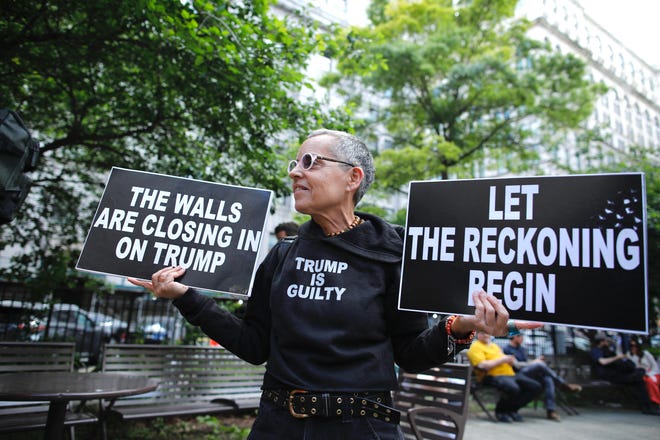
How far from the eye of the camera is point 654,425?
6.62 meters

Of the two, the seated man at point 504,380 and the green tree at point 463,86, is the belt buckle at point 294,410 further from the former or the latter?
the green tree at point 463,86

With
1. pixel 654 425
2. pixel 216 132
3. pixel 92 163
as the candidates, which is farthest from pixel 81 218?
pixel 654 425

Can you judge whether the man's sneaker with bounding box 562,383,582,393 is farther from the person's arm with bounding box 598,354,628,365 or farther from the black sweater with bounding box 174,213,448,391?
the black sweater with bounding box 174,213,448,391

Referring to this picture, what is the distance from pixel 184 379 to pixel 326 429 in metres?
4.25

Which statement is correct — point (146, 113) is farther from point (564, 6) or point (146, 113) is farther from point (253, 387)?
point (564, 6)

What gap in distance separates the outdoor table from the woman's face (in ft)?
7.90

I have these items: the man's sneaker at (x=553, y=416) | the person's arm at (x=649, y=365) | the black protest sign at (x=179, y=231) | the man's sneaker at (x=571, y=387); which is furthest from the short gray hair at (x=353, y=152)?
the person's arm at (x=649, y=365)

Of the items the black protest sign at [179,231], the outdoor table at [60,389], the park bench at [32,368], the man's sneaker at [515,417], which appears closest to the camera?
the black protest sign at [179,231]

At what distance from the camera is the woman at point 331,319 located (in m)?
1.45

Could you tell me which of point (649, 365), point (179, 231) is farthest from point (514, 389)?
point (179, 231)

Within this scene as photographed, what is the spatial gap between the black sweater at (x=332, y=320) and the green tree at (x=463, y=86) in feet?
38.4

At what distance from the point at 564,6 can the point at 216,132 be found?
54.3 m

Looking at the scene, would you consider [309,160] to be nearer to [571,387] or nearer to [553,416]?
[553,416]

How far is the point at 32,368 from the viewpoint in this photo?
4285mm
